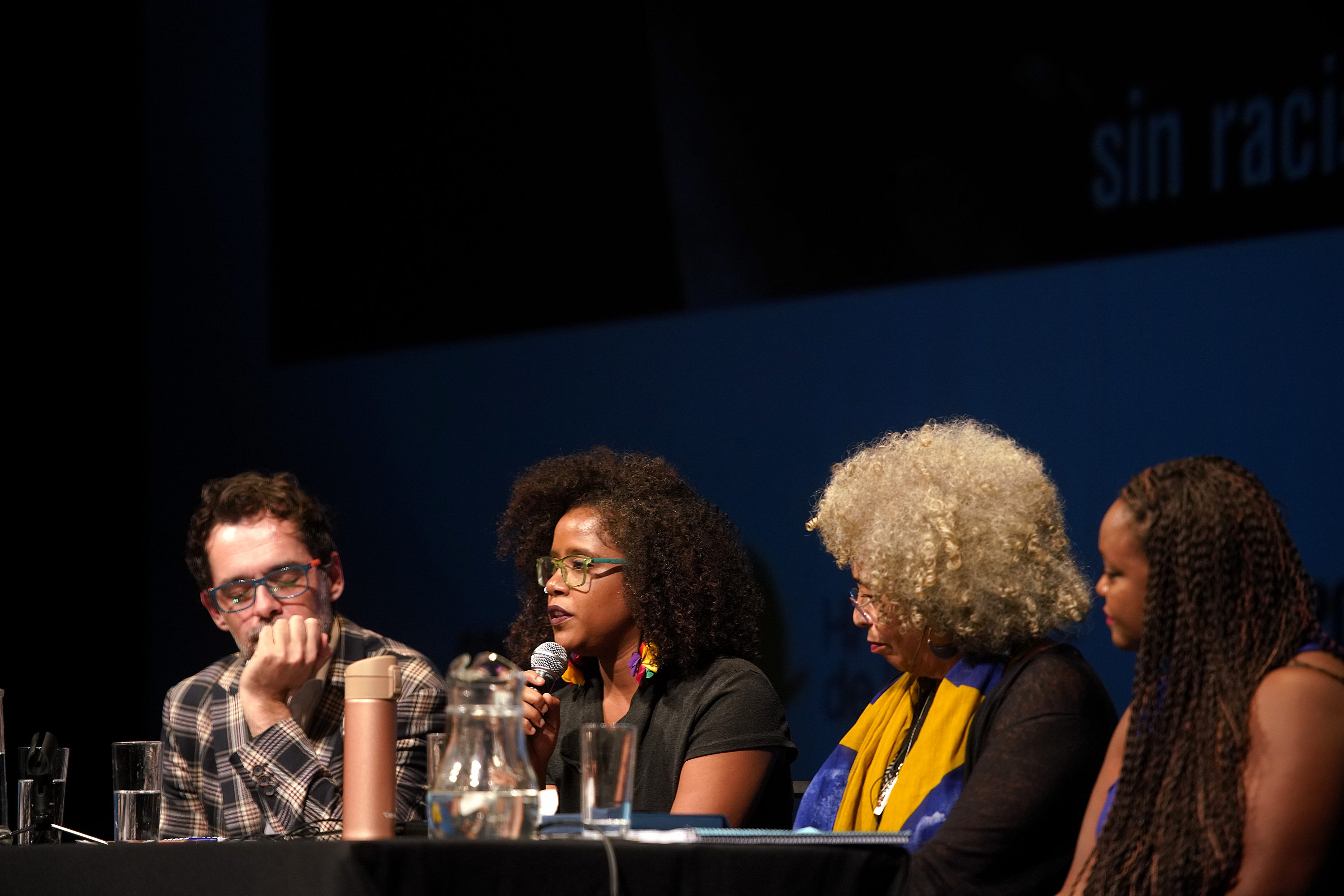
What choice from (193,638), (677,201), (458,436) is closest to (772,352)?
(677,201)

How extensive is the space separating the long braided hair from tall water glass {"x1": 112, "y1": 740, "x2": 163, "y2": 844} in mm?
1324

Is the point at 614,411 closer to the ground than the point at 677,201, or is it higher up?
closer to the ground

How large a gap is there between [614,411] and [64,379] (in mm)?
2068

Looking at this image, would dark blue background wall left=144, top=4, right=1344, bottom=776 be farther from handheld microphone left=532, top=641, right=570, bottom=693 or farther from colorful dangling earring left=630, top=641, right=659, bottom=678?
handheld microphone left=532, top=641, right=570, bottom=693

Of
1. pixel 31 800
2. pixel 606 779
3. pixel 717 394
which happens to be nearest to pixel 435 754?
pixel 606 779

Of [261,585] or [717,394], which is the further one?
[717,394]

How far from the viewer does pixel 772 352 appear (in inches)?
163

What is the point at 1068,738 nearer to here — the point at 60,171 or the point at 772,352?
the point at 772,352

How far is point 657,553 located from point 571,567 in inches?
6.7

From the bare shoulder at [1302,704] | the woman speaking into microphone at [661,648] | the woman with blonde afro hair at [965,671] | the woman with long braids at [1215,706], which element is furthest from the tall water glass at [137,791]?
the bare shoulder at [1302,704]

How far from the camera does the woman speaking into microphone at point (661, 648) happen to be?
2727mm

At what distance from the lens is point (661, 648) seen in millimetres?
2891

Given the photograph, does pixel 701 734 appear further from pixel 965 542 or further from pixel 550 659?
pixel 965 542

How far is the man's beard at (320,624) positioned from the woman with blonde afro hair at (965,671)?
915 millimetres
